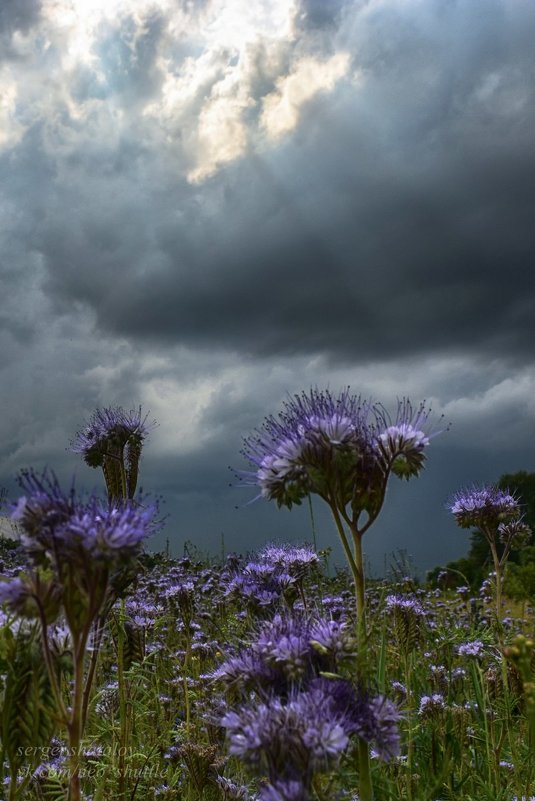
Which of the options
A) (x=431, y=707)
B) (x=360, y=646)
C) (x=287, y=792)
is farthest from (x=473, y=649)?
(x=287, y=792)

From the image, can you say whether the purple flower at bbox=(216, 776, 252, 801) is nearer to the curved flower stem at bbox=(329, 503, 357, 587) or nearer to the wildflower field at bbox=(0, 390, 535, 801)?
the wildflower field at bbox=(0, 390, 535, 801)

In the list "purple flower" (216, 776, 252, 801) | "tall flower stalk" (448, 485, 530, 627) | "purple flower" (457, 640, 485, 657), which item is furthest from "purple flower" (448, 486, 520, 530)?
"purple flower" (216, 776, 252, 801)

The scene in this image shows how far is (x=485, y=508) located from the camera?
6688 mm

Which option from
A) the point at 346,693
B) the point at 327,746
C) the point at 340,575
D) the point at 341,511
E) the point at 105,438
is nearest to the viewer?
the point at 327,746

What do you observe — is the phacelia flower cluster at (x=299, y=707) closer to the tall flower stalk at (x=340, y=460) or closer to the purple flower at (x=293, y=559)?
the tall flower stalk at (x=340, y=460)

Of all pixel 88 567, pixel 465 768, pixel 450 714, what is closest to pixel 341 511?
pixel 88 567

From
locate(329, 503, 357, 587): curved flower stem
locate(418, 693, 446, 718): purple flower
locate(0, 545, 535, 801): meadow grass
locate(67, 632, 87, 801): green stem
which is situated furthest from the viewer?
locate(418, 693, 446, 718): purple flower

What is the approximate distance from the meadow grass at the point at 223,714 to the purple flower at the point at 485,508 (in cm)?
83

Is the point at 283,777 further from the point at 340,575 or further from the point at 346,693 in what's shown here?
the point at 340,575

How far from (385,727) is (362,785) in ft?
0.71

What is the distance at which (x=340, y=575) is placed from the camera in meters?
13.0

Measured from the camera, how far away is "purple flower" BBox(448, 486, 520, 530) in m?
6.64

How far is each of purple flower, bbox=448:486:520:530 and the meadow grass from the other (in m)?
0.83

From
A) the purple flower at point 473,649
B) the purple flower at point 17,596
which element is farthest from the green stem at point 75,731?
the purple flower at point 473,649
